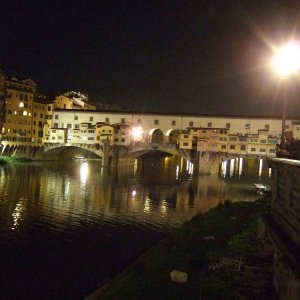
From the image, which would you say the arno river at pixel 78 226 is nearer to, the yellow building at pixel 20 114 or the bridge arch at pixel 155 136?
the bridge arch at pixel 155 136

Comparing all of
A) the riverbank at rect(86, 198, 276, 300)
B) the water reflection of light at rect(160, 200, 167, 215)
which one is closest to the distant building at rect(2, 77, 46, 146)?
the water reflection of light at rect(160, 200, 167, 215)

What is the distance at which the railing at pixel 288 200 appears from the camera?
26.6 feet

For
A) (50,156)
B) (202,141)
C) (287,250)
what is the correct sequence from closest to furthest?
1. (287,250)
2. (202,141)
3. (50,156)

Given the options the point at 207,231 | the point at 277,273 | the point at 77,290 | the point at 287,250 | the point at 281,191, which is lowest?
the point at 77,290

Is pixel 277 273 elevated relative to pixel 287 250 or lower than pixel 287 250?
lower

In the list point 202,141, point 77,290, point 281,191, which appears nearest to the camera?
point 281,191

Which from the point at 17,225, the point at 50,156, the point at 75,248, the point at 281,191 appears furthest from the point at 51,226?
the point at 50,156

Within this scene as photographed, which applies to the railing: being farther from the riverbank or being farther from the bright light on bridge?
the bright light on bridge

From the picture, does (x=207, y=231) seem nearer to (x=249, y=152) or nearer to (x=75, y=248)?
(x=75, y=248)

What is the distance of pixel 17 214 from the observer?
27.3 m

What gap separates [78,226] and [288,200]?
17972mm

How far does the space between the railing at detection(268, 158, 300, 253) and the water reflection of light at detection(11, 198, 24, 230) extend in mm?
17465

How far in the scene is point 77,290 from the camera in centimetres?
1469

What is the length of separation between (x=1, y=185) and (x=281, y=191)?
3712cm
